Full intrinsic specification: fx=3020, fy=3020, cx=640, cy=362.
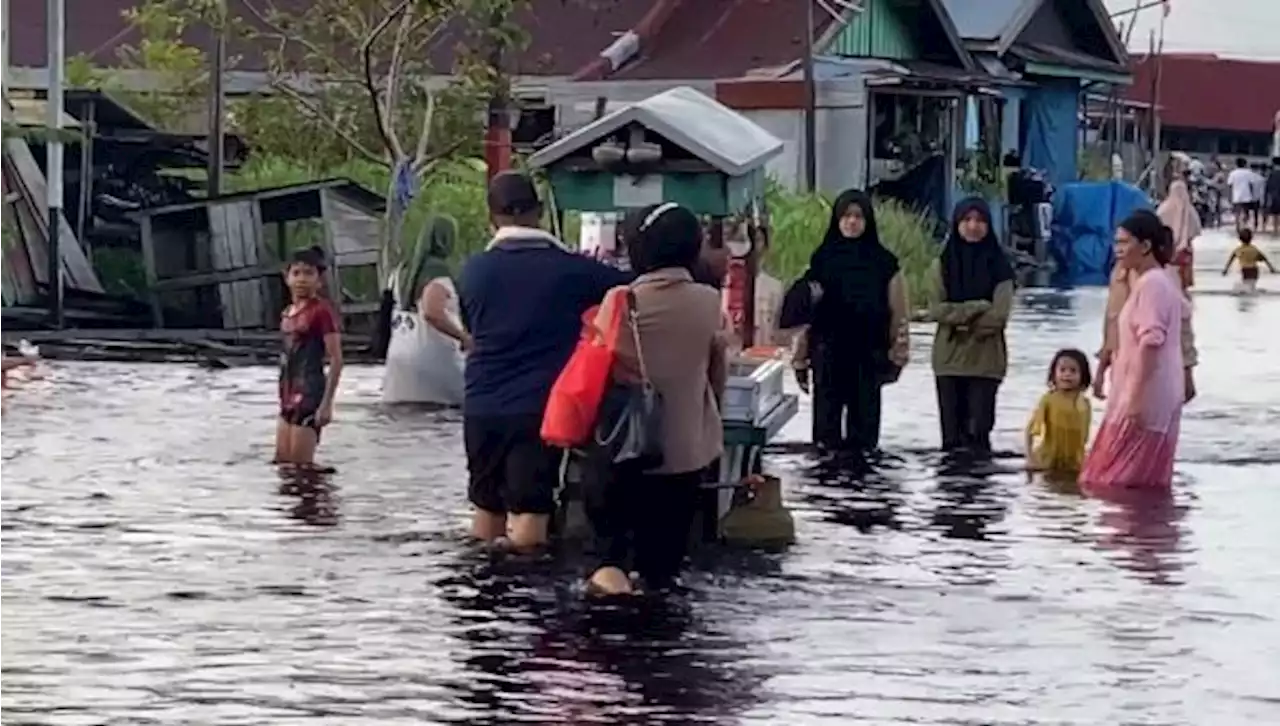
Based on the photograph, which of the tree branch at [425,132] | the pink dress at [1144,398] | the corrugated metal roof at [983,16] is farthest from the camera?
the corrugated metal roof at [983,16]

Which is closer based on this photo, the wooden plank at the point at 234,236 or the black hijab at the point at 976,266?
the black hijab at the point at 976,266

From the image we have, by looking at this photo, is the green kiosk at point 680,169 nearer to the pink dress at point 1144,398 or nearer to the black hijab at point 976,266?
the black hijab at point 976,266

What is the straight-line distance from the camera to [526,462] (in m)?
12.4

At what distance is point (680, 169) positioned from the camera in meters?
14.8

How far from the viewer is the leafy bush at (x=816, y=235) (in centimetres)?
2939

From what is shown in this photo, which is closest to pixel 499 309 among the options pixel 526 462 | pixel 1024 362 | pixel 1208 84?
pixel 526 462

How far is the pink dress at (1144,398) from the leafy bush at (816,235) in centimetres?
1188

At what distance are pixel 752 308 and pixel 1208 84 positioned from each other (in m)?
72.1

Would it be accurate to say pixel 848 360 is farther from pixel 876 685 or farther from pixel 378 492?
pixel 876 685

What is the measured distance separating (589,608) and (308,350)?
444 cm

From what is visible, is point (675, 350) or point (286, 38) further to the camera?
point (286, 38)

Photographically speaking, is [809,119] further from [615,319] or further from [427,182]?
Answer: [615,319]

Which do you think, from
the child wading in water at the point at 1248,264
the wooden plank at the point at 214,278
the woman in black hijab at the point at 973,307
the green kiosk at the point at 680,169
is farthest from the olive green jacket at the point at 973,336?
the child wading in water at the point at 1248,264

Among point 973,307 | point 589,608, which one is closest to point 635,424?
point 589,608
